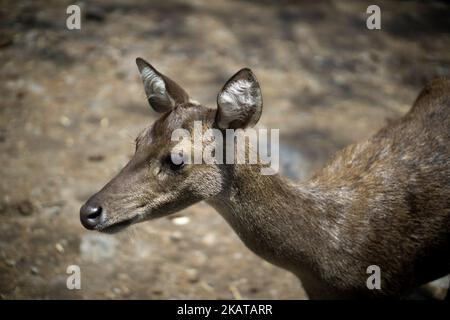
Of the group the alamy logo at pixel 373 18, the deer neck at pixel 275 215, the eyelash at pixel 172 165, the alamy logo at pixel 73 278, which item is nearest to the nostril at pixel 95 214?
the eyelash at pixel 172 165

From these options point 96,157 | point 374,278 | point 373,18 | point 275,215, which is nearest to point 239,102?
point 275,215

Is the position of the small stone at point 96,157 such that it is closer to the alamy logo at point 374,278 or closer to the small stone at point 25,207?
the small stone at point 25,207

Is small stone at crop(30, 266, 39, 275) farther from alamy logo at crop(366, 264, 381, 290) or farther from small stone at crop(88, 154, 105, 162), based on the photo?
alamy logo at crop(366, 264, 381, 290)

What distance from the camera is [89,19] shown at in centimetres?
721

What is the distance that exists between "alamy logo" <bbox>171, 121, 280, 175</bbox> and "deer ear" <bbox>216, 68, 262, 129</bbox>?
0.07 m

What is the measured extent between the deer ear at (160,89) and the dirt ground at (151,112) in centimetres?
78

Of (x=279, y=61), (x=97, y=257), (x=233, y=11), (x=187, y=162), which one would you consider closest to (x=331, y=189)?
(x=187, y=162)

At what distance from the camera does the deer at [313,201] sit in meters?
3.12

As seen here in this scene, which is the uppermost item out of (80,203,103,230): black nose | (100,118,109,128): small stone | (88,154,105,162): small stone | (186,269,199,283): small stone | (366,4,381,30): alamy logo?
(366,4,381,30): alamy logo

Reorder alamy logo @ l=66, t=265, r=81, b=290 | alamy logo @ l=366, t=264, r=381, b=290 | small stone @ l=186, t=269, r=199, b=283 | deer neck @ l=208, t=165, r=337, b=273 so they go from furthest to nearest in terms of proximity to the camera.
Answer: small stone @ l=186, t=269, r=199, b=283 → alamy logo @ l=66, t=265, r=81, b=290 → alamy logo @ l=366, t=264, r=381, b=290 → deer neck @ l=208, t=165, r=337, b=273

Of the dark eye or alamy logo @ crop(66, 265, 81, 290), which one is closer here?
the dark eye

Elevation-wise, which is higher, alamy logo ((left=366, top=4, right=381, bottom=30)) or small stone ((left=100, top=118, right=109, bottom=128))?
alamy logo ((left=366, top=4, right=381, bottom=30))

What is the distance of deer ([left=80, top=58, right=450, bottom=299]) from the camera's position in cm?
312

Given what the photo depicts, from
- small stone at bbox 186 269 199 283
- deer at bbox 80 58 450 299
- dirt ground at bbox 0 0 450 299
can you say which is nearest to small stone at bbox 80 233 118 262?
dirt ground at bbox 0 0 450 299
